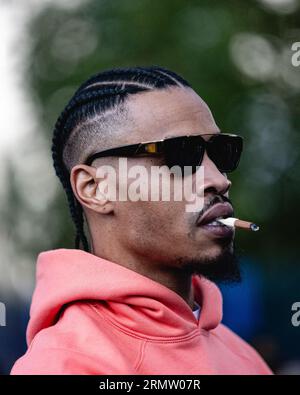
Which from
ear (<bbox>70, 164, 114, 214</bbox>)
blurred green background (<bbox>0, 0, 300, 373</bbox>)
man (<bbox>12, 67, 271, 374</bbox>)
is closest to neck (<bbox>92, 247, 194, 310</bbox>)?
man (<bbox>12, 67, 271, 374</bbox>)

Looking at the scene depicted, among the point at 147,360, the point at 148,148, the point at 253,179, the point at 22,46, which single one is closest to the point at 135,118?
the point at 148,148

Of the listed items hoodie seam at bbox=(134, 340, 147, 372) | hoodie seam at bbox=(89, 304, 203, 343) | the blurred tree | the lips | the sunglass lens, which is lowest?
hoodie seam at bbox=(134, 340, 147, 372)

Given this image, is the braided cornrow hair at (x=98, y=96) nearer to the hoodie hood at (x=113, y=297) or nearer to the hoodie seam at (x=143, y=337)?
the hoodie hood at (x=113, y=297)

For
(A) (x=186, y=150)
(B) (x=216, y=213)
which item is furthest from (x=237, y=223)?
(A) (x=186, y=150)

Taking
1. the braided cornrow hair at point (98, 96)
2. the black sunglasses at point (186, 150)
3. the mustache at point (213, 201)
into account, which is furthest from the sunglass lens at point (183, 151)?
the braided cornrow hair at point (98, 96)

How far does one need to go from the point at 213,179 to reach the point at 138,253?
0.41 meters

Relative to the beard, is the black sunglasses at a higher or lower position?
higher

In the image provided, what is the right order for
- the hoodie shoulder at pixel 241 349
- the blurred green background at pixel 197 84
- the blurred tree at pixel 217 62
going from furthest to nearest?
the blurred tree at pixel 217 62 < the blurred green background at pixel 197 84 < the hoodie shoulder at pixel 241 349

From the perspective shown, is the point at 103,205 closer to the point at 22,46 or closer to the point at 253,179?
the point at 253,179

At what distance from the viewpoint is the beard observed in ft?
8.14

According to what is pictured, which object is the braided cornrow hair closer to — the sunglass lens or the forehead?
the forehead

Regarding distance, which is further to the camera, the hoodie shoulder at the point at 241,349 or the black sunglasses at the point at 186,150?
the hoodie shoulder at the point at 241,349

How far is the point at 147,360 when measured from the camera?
89.7 inches

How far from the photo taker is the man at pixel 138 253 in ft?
7.53
